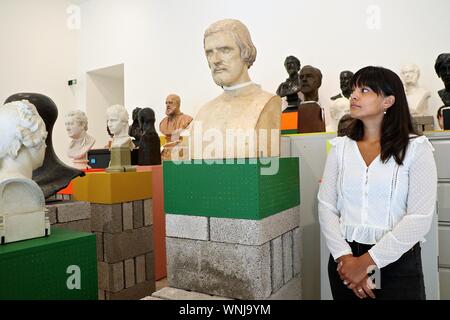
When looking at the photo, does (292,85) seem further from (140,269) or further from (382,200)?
(382,200)

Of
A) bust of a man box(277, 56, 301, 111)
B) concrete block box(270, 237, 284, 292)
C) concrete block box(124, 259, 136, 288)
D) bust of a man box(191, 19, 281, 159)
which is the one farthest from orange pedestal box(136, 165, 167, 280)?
bust of a man box(277, 56, 301, 111)

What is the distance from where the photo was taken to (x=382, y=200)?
1409 mm

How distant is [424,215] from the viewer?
4.41ft

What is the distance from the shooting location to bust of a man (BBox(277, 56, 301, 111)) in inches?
177

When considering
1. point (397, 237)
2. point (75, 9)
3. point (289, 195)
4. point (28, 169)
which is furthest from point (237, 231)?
point (75, 9)

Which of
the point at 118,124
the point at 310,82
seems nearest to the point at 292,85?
the point at 310,82

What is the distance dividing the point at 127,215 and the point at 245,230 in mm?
1374

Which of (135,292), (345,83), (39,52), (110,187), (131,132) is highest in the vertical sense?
(39,52)

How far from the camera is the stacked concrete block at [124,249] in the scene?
272 cm

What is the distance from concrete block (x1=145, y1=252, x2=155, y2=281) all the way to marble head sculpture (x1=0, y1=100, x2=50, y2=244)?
5.16 feet

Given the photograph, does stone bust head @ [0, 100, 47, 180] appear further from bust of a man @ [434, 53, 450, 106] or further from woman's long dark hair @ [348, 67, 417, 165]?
bust of a man @ [434, 53, 450, 106]

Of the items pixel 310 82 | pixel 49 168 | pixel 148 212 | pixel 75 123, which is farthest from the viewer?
pixel 310 82

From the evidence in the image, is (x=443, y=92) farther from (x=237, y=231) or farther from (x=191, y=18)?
(x=191, y=18)

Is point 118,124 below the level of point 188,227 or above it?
above
